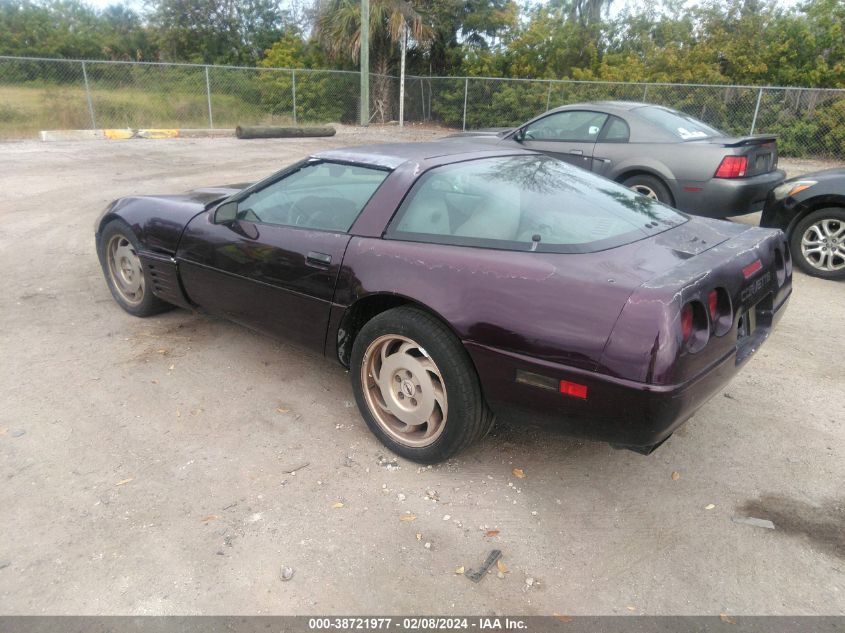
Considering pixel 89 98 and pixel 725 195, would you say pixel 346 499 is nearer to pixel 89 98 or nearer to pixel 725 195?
pixel 725 195

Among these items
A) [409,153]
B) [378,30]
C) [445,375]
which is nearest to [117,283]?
[409,153]

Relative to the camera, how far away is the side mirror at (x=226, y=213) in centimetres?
380

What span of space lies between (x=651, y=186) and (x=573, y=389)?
5.40 m

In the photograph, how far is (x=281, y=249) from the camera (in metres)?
3.44

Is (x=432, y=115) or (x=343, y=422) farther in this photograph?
(x=432, y=115)

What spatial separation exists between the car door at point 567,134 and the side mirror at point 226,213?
492 cm

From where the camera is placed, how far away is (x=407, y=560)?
2.47 metres

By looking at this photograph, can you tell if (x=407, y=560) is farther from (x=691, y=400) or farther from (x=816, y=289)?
(x=816, y=289)

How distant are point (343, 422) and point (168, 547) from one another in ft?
3.79

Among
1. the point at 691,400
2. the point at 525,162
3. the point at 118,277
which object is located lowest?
the point at 118,277

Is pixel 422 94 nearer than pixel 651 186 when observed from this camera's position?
No

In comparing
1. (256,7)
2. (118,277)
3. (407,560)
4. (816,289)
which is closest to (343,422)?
(407,560)

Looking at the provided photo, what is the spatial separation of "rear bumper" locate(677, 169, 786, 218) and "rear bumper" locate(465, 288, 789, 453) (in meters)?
4.43

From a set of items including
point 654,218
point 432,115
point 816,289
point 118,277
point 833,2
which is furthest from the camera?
point 432,115
